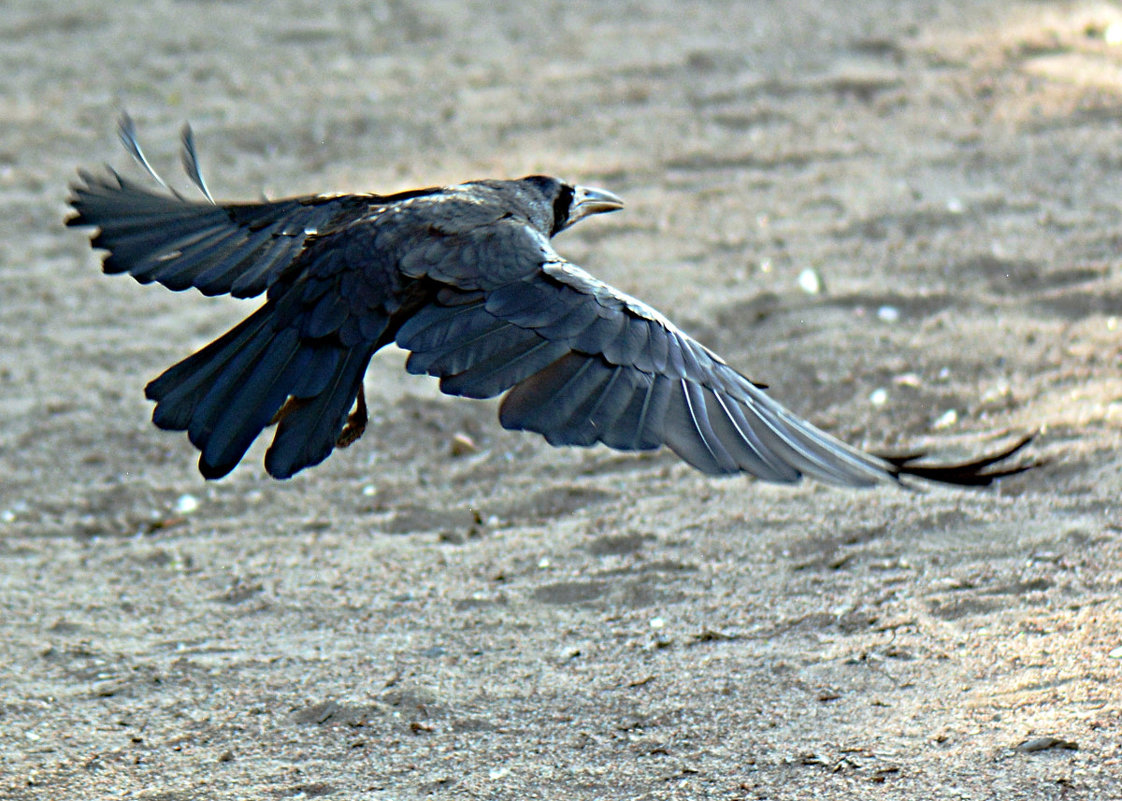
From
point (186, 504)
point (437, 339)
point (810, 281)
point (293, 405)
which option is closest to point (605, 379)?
point (437, 339)

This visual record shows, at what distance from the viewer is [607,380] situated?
3.40 meters

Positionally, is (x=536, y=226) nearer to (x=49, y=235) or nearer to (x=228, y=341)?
(x=228, y=341)

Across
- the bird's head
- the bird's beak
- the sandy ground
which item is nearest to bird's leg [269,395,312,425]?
the sandy ground

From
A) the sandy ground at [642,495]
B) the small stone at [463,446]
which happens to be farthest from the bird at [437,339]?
the small stone at [463,446]

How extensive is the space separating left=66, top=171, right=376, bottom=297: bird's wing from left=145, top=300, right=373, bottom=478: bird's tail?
1.19ft

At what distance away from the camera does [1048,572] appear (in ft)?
13.4

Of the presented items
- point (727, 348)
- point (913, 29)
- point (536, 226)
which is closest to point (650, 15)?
point (913, 29)

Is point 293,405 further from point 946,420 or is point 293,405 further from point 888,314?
point 888,314

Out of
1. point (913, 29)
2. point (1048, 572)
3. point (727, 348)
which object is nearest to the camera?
point (1048, 572)

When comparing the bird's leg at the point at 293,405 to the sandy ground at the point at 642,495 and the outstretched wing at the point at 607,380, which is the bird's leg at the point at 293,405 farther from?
the sandy ground at the point at 642,495

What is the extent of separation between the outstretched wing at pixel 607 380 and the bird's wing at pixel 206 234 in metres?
0.75

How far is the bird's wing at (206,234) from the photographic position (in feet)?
14.0

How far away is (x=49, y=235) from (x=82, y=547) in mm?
3254

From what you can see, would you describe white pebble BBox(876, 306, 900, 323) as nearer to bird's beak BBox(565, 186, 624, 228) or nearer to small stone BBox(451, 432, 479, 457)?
bird's beak BBox(565, 186, 624, 228)
